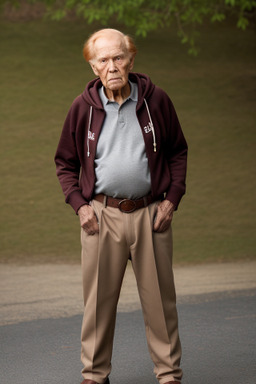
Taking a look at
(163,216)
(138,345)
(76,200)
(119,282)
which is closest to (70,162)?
(76,200)

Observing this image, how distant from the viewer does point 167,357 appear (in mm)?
4125

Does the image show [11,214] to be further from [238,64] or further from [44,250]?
[238,64]

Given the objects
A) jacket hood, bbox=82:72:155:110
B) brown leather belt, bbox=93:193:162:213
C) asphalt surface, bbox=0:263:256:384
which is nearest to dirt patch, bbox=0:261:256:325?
asphalt surface, bbox=0:263:256:384

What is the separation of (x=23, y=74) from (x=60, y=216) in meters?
9.42

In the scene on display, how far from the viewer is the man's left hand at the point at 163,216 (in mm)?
4094

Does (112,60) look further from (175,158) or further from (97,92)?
(175,158)

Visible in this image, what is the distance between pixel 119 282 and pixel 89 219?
14.7 inches

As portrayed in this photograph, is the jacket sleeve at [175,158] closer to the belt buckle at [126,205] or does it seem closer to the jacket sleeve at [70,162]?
the belt buckle at [126,205]

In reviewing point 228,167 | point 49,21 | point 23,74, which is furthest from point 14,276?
point 49,21

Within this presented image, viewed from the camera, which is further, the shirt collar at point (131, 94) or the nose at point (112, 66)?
the shirt collar at point (131, 94)

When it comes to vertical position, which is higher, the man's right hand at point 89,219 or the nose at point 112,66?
the nose at point 112,66

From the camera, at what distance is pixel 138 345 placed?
17.8 feet

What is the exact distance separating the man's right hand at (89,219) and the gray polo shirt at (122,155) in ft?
0.47

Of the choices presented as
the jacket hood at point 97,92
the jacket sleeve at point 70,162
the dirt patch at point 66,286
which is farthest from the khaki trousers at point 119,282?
the dirt patch at point 66,286
